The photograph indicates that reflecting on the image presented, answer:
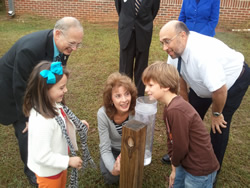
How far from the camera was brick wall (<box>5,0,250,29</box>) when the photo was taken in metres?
8.98

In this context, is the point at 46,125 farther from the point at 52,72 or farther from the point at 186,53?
the point at 186,53

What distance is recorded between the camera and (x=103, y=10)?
966cm

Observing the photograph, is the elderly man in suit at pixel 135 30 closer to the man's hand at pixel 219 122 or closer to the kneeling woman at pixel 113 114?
the kneeling woman at pixel 113 114

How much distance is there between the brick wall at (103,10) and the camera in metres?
8.98

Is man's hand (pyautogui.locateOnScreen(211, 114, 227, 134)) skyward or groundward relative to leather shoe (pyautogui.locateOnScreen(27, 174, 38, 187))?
skyward

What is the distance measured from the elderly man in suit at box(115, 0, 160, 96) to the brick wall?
5430 millimetres

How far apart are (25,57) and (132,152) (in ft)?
4.04

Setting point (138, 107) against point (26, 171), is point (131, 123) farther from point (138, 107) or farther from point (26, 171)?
point (26, 171)

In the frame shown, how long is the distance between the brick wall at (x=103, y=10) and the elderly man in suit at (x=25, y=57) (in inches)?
304

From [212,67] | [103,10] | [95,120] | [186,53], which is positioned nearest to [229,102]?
[212,67]

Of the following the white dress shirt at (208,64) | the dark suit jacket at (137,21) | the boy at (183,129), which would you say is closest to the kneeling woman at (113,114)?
the boy at (183,129)

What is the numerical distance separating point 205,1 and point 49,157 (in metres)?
3.09

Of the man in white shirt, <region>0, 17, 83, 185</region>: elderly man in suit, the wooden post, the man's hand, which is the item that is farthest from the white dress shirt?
<region>0, 17, 83, 185</region>: elderly man in suit

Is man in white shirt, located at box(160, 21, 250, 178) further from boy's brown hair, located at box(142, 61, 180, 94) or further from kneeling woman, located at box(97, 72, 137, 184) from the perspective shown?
kneeling woman, located at box(97, 72, 137, 184)
